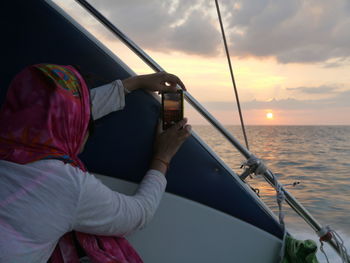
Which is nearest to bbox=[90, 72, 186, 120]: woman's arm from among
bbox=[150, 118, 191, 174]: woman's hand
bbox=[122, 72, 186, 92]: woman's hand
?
bbox=[122, 72, 186, 92]: woman's hand

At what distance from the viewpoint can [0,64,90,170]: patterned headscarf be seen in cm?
66

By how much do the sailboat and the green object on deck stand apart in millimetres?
41

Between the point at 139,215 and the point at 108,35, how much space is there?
0.70m

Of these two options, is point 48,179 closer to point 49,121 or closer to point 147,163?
point 49,121

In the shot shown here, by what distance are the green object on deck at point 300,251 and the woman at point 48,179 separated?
554 millimetres

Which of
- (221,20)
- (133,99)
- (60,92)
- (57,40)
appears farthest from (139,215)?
(221,20)

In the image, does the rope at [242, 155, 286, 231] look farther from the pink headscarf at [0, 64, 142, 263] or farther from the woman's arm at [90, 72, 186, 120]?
the pink headscarf at [0, 64, 142, 263]

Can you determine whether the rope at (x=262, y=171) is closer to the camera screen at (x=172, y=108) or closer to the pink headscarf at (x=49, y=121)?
the camera screen at (x=172, y=108)

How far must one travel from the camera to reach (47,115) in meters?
0.67

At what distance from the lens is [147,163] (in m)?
1.09

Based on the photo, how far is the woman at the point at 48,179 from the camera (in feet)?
2.03

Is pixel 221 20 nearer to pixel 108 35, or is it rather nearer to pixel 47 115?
pixel 108 35

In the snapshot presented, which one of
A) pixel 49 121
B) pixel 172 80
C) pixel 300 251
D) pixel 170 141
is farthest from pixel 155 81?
pixel 300 251

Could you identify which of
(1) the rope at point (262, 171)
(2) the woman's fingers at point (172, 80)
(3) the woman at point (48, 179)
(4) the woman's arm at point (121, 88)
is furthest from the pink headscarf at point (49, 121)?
(1) the rope at point (262, 171)
